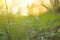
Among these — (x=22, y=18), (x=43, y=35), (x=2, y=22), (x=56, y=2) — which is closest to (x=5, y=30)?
(x=2, y=22)

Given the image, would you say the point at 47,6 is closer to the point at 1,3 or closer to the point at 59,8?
the point at 59,8

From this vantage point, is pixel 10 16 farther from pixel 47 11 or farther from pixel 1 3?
pixel 47 11

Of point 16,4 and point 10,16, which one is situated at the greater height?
point 16,4

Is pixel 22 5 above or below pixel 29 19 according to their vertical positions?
above

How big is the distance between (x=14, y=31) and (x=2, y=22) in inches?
5.1

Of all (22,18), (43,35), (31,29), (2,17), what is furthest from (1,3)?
(43,35)

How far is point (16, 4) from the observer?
1683 millimetres

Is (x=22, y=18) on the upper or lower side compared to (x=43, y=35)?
upper

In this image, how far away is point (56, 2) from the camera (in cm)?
167

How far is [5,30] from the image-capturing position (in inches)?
65.7

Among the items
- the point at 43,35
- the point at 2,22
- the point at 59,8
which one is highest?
the point at 59,8

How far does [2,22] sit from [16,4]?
0.65 feet

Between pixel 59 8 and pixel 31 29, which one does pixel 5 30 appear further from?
pixel 59 8

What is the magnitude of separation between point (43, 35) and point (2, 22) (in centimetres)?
37
